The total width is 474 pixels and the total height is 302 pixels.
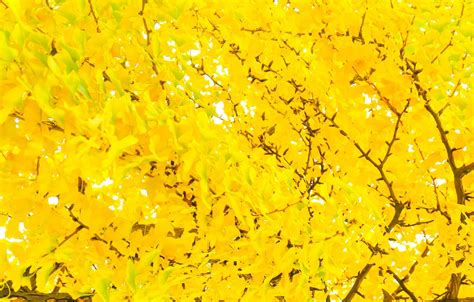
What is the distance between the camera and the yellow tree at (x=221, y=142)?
75.2 inches

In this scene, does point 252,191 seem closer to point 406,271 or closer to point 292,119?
point 292,119

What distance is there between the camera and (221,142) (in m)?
2.13

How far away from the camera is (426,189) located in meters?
3.79

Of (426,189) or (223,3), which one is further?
(426,189)

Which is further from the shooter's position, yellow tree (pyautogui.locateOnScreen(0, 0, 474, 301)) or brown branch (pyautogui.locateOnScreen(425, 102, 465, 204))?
brown branch (pyautogui.locateOnScreen(425, 102, 465, 204))

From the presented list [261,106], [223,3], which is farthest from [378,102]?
[223,3]

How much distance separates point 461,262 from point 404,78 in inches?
55.5

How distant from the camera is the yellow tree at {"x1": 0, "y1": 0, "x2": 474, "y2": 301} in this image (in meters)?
1.91

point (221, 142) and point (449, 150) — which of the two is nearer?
point (221, 142)

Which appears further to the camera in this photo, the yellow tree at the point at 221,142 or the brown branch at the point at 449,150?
the brown branch at the point at 449,150

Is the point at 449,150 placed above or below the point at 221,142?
above

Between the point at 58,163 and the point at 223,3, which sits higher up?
the point at 223,3

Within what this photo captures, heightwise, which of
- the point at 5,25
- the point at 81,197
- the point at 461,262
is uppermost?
the point at 461,262

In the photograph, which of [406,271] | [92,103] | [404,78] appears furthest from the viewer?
[406,271]
